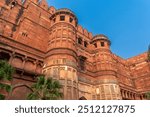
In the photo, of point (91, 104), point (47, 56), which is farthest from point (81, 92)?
point (91, 104)

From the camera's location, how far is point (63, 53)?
60.6 ft

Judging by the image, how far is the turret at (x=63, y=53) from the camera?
54.3 feet

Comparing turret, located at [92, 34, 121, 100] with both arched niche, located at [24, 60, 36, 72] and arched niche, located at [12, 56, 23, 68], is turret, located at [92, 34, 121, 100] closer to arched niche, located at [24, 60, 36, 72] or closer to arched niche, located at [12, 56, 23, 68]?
arched niche, located at [24, 60, 36, 72]

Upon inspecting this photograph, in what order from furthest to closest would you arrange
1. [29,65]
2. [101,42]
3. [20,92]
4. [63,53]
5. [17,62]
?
[101,42] < [63,53] < [29,65] < [17,62] < [20,92]

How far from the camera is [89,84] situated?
21.9 meters

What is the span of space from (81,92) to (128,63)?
23.4 metres

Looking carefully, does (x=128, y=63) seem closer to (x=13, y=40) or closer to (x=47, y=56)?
(x=47, y=56)

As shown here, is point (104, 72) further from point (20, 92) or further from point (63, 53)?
point (20, 92)

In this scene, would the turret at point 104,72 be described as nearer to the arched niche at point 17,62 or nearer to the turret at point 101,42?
the turret at point 101,42

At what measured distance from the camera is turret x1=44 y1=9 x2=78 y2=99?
1656 centimetres

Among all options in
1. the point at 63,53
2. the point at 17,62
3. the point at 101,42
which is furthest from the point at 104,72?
the point at 17,62

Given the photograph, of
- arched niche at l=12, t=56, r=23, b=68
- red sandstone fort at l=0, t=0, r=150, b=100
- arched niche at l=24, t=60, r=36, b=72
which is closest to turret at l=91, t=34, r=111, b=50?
red sandstone fort at l=0, t=0, r=150, b=100

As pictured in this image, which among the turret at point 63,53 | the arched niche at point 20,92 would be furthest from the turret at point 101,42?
the arched niche at point 20,92

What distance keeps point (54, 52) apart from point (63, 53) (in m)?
1.23
